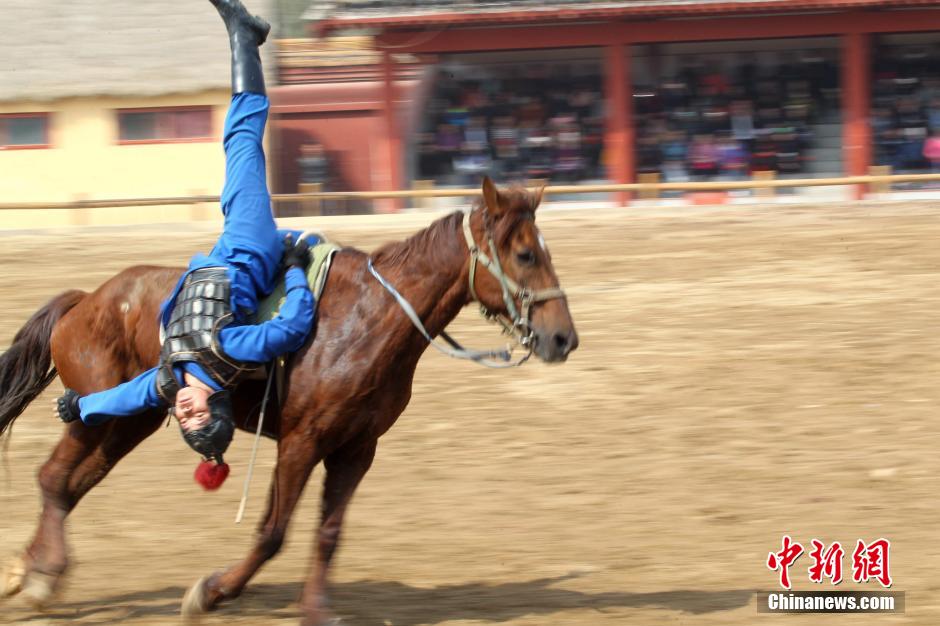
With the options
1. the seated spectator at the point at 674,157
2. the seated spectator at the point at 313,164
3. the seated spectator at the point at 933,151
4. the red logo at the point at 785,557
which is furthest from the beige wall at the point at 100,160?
the red logo at the point at 785,557

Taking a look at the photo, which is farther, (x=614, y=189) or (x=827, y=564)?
(x=614, y=189)

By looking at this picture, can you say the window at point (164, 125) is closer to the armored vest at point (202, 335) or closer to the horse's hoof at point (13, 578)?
the horse's hoof at point (13, 578)

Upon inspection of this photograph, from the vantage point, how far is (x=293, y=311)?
4.78 metres

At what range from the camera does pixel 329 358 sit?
4.79 metres

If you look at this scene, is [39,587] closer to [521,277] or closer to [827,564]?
[521,277]

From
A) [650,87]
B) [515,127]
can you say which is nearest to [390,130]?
[515,127]

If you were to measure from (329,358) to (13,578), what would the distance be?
1.60 metres

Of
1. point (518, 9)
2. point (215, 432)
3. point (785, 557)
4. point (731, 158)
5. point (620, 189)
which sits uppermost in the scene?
point (518, 9)

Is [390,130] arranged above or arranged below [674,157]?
above

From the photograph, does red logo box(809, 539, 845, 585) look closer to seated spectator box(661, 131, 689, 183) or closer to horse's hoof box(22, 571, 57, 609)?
horse's hoof box(22, 571, 57, 609)

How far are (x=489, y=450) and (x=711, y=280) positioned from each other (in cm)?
466

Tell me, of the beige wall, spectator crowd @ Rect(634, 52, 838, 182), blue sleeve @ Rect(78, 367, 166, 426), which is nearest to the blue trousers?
blue sleeve @ Rect(78, 367, 166, 426)

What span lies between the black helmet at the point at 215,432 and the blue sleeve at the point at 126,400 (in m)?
0.25

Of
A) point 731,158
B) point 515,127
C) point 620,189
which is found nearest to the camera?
point 620,189
